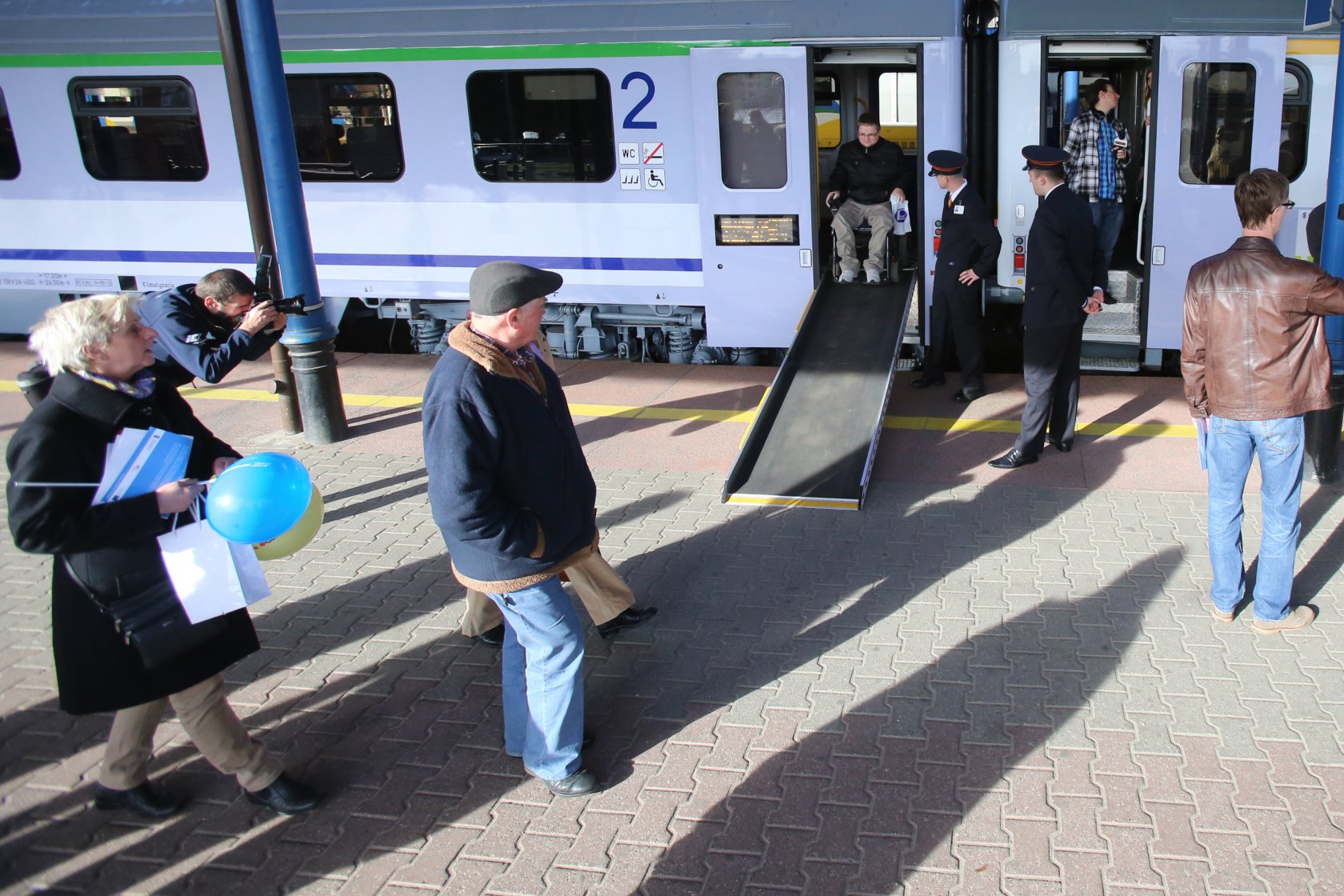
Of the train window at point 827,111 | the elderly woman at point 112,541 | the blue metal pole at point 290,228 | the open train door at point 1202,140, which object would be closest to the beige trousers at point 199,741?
the elderly woman at point 112,541

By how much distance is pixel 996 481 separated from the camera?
20.8 feet

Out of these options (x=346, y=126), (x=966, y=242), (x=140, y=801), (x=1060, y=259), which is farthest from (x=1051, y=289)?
(x=346, y=126)

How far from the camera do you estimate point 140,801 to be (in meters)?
3.78

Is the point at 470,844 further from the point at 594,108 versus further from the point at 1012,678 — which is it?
the point at 594,108

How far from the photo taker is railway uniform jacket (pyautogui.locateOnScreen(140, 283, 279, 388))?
4781mm

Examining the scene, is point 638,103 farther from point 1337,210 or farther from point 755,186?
point 1337,210

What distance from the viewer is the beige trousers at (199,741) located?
361cm

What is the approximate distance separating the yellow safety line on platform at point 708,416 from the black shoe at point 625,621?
7.25 feet

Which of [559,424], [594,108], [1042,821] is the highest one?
[594,108]

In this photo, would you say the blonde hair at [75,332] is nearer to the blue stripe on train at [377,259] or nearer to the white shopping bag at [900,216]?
the blue stripe on train at [377,259]

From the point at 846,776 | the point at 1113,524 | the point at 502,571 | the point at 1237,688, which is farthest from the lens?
the point at 1113,524

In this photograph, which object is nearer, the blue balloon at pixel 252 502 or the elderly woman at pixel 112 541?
the elderly woman at pixel 112 541

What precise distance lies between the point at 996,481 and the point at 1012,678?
7.07 feet

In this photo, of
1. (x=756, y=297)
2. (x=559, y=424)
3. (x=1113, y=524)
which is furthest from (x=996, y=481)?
(x=559, y=424)
